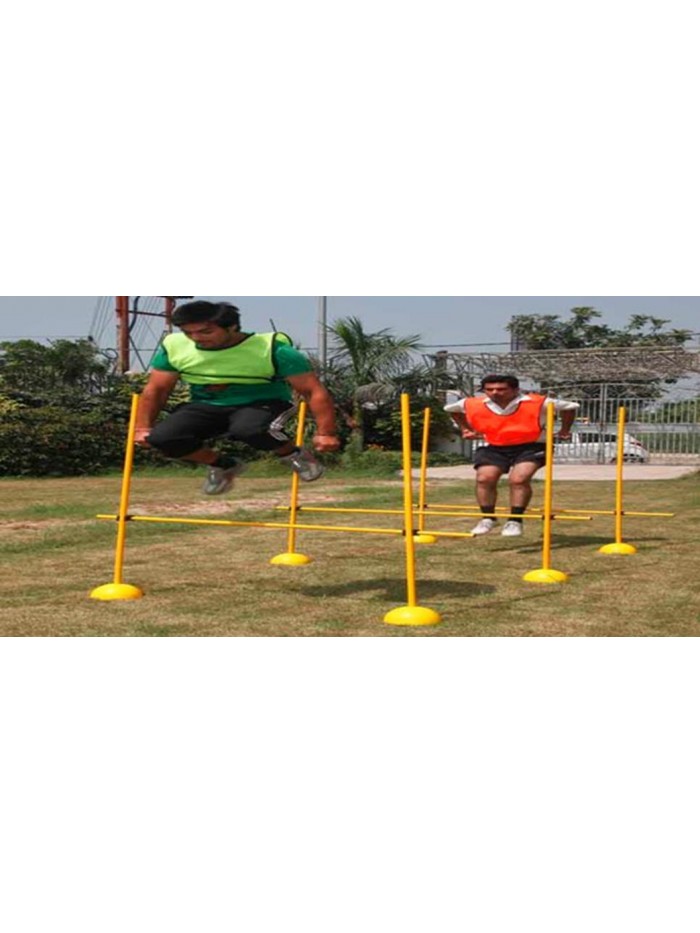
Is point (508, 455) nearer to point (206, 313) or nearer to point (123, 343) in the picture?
point (206, 313)

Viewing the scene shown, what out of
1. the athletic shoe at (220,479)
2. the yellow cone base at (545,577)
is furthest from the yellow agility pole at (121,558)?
the yellow cone base at (545,577)

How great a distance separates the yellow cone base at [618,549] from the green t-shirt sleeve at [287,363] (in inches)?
150

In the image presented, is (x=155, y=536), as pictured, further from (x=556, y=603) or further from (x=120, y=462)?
(x=120, y=462)

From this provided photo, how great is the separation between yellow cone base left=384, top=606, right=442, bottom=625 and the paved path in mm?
14082

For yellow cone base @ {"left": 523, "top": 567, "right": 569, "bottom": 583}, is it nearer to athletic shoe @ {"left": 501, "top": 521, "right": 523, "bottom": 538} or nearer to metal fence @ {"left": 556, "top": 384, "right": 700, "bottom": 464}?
athletic shoe @ {"left": 501, "top": 521, "right": 523, "bottom": 538}

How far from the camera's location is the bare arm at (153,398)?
18.5 ft

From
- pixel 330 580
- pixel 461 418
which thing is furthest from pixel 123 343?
pixel 330 580

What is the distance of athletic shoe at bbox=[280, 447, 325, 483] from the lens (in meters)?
5.64

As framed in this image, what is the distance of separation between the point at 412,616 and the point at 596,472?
58.6 feet

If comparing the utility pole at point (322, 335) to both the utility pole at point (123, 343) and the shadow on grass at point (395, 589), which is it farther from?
the shadow on grass at point (395, 589)

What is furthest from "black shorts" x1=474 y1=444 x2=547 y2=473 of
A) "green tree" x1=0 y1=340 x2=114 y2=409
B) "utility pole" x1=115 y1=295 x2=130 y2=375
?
"utility pole" x1=115 y1=295 x2=130 y2=375

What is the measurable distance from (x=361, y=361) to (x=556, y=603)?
1639cm

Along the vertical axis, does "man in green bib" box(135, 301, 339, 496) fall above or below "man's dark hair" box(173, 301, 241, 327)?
below

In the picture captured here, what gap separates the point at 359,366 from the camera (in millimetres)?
21797
